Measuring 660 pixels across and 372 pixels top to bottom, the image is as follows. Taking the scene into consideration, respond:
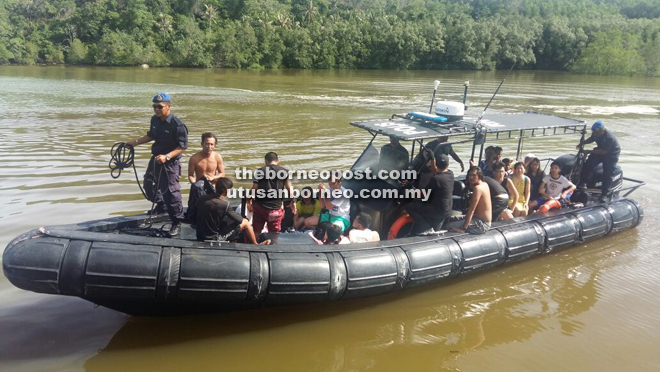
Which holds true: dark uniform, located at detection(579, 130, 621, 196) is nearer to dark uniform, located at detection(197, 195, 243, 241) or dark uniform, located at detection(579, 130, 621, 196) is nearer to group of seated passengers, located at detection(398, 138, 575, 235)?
group of seated passengers, located at detection(398, 138, 575, 235)

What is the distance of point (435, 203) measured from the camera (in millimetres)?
4809

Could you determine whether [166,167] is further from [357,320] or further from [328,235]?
[357,320]

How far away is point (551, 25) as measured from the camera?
1853 inches

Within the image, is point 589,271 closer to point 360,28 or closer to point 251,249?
point 251,249

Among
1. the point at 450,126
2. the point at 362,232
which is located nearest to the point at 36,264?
the point at 362,232

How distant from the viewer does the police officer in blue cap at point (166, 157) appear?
14.6 ft

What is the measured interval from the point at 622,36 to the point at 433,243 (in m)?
51.6

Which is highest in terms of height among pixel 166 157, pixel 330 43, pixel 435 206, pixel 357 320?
pixel 330 43

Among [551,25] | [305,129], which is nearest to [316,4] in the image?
[551,25]

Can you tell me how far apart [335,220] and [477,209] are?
1575mm

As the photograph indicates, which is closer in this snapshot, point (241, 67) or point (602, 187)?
point (602, 187)

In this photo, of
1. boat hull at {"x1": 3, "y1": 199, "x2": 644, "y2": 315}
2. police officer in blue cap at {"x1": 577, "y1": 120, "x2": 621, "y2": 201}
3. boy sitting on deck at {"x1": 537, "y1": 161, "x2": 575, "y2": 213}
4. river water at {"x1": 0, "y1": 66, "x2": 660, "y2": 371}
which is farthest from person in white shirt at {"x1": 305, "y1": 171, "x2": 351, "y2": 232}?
police officer in blue cap at {"x1": 577, "y1": 120, "x2": 621, "y2": 201}

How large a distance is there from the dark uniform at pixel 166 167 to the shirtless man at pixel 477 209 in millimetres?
2939

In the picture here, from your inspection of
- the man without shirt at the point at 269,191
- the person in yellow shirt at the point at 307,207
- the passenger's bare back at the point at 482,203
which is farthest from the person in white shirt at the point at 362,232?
the passenger's bare back at the point at 482,203
